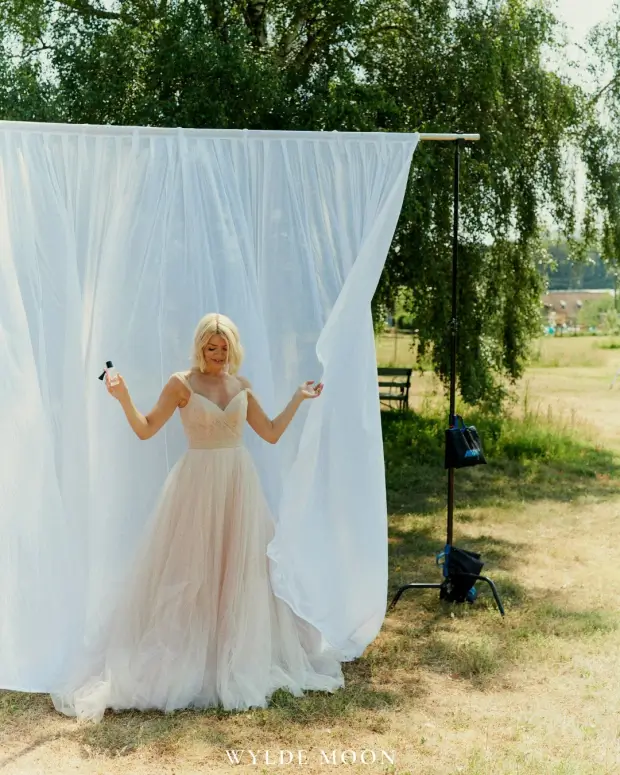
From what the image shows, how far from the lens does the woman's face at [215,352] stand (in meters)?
3.34

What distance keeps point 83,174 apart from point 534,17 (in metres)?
4.48

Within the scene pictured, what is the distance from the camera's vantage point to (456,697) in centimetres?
346

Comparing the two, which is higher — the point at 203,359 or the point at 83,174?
the point at 83,174

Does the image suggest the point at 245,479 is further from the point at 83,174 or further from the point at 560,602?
the point at 560,602

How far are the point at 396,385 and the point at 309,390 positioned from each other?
5946 millimetres

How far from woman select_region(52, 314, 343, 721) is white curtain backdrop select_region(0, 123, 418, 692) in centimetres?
10

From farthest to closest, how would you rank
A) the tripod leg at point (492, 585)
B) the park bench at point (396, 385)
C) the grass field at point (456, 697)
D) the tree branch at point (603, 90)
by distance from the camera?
the park bench at point (396, 385) → the tree branch at point (603, 90) → the tripod leg at point (492, 585) → the grass field at point (456, 697)

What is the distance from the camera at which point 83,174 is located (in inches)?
133

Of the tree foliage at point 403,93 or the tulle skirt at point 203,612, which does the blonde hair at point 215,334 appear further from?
the tree foliage at point 403,93

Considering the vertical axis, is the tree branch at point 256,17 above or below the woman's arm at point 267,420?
above

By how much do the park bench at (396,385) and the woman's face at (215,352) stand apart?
574cm

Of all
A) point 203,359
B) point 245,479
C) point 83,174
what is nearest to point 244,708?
point 245,479

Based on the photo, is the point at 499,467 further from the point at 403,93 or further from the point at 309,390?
the point at 309,390

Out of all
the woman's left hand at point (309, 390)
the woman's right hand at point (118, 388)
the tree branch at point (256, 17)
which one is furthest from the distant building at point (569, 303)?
the woman's right hand at point (118, 388)
